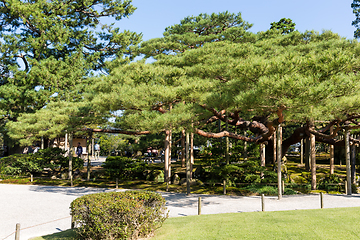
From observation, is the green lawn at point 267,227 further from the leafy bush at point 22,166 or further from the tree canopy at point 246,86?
the leafy bush at point 22,166

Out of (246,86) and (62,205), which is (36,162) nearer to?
(62,205)

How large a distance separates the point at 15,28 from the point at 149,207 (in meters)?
24.1

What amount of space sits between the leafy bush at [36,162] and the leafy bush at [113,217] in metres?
14.5

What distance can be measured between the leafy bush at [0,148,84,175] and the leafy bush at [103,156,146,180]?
299 cm

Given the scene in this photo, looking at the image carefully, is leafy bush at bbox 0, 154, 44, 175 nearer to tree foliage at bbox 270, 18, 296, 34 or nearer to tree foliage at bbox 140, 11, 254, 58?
tree foliage at bbox 140, 11, 254, 58

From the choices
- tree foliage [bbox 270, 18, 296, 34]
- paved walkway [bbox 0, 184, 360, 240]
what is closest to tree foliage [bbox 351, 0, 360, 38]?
tree foliage [bbox 270, 18, 296, 34]

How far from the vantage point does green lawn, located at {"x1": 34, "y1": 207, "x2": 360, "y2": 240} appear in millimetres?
5883

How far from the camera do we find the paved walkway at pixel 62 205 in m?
7.89

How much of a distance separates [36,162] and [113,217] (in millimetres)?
15669

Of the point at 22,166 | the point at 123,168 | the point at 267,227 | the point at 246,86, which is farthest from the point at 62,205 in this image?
the point at 22,166

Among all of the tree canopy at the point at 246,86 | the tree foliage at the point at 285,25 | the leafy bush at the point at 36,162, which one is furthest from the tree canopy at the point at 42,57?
the tree foliage at the point at 285,25

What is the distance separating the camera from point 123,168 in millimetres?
17828

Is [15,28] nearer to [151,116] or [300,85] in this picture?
[151,116]

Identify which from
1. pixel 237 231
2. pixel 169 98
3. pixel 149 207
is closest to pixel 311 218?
pixel 237 231
